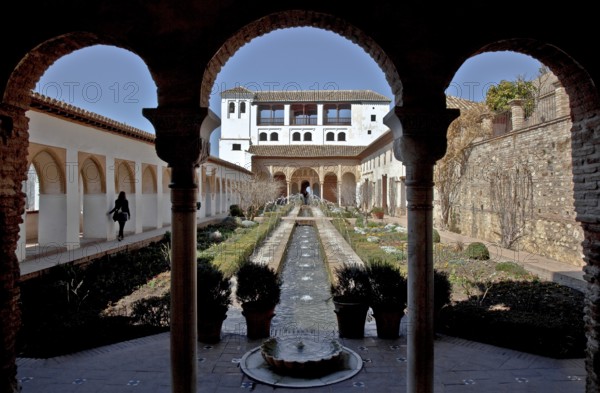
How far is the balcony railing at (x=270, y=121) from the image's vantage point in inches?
1953

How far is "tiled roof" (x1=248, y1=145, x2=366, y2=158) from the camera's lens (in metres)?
42.8

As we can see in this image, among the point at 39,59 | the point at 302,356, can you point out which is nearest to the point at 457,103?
the point at 302,356

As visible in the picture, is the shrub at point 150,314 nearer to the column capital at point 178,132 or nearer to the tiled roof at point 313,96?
the column capital at point 178,132

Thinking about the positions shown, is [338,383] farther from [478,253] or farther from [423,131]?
[478,253]

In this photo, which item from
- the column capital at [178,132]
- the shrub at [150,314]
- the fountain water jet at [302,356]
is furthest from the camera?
the shrub at [150,314]

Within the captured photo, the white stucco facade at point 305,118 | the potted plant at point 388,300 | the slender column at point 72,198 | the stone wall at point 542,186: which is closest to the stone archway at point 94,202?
the slender column at point 72,198

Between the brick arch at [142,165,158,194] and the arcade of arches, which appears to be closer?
the arcade of arches

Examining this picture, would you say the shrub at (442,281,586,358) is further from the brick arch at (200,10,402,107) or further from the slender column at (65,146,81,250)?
the slender column at (65,146,81,250)

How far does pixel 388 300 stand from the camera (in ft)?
19.6

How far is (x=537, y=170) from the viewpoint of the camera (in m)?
12.6

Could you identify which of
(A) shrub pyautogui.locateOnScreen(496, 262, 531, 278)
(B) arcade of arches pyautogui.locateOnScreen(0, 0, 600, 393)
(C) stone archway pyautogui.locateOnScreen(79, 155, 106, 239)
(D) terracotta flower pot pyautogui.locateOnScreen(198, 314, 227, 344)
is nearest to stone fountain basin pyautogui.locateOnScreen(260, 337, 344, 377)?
(D) terracotta flower pot pyautogui.locateOnScreen(198, 314, 227, 344)

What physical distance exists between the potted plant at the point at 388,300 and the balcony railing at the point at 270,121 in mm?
44734

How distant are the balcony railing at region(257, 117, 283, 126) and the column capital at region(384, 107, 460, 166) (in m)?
46.6

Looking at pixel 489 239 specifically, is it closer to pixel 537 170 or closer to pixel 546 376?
pixel 537 170
